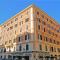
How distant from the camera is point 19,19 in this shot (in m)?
47.4

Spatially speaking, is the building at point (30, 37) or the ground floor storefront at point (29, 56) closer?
the ground floor storefront at point (29, 56)

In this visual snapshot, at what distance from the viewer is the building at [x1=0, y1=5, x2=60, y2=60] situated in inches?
1570

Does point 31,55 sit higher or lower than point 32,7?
lower

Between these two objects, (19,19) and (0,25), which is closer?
(19,19)

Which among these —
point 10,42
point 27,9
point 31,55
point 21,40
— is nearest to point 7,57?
point 10,42

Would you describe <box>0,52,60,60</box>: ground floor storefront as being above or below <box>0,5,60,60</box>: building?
below

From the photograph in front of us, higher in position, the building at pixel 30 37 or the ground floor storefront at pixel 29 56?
the building at pixel 30 37

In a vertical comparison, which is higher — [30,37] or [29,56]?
[30,37]

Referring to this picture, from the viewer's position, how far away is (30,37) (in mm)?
40125

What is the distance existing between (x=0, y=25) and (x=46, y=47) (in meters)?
25.9

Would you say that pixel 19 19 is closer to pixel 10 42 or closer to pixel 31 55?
pixel 10 42

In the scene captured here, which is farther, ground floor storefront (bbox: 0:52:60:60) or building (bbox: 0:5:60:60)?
building (bbox: 0:5:60:60)

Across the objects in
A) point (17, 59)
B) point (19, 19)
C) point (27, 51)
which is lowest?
point (17, 59)

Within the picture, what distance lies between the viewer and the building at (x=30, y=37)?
1570 inches
